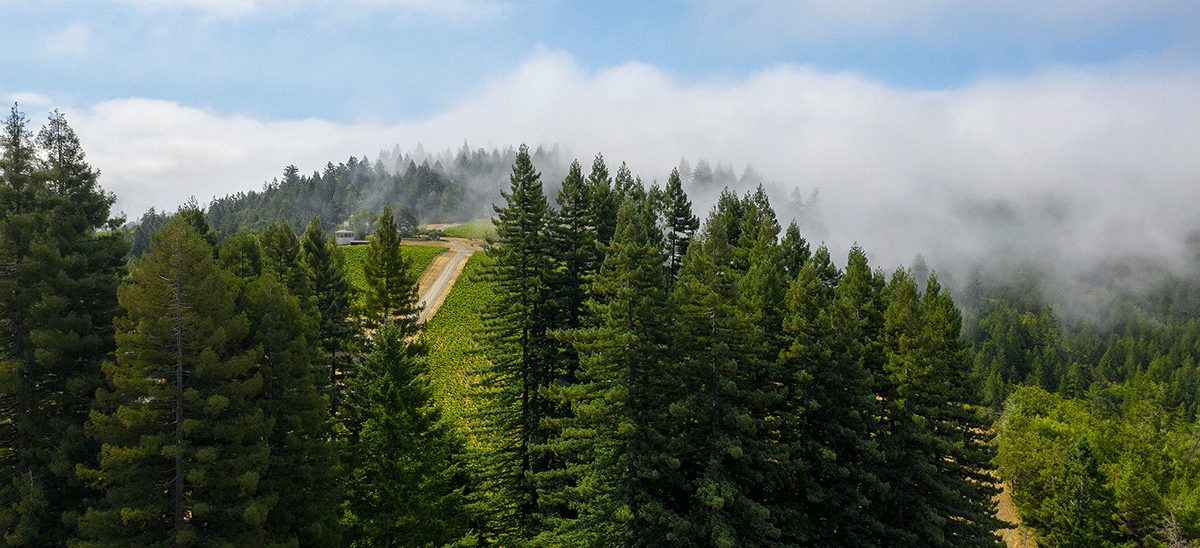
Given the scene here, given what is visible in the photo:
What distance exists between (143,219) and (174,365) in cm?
19344

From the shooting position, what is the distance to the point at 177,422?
57.7ft

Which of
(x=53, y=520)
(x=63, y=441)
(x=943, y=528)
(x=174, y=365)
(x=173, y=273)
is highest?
(x=173, y=273)

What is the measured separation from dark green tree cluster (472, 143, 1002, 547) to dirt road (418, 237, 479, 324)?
40.5 m

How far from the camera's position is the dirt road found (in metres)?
73.3

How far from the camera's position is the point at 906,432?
2494cm

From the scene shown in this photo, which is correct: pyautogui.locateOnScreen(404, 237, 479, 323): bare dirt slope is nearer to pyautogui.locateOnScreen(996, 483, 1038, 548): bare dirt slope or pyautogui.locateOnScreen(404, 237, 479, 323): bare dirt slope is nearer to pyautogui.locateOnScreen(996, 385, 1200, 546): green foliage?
pyautogui.locateOnScreen(996, 385, 1200, 546): green foliage

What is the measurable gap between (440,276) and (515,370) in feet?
208

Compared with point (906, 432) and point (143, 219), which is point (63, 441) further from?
point (143, 219)

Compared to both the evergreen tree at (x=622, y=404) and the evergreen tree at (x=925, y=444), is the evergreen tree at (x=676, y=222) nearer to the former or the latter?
the evergreen tree at (x=925, y=444)

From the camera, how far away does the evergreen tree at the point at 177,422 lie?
1703 cm

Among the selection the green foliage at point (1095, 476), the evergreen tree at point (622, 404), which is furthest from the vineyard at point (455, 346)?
the green foliage at point (1095, 476)

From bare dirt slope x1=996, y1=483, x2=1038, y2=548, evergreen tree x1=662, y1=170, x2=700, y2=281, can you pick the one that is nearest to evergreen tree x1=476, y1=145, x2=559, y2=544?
evergreen tree x1=662, y1=170, x2=700, y2=281

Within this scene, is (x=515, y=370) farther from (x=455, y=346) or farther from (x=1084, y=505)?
(x=1084, y=505)

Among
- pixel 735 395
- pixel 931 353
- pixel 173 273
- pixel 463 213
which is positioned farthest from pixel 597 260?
pixel 463 213
